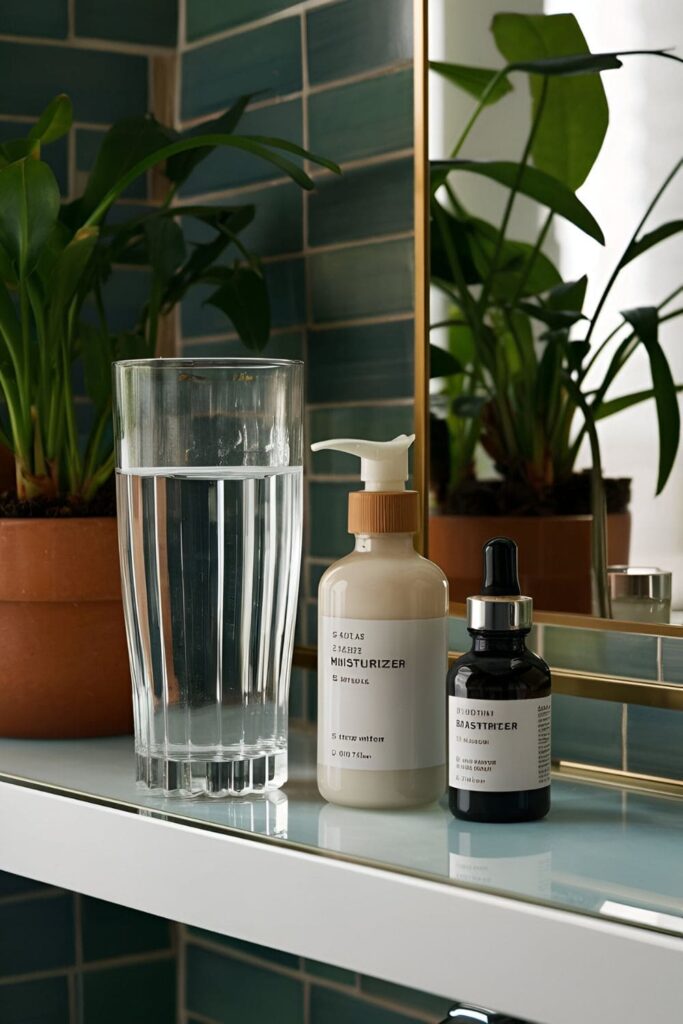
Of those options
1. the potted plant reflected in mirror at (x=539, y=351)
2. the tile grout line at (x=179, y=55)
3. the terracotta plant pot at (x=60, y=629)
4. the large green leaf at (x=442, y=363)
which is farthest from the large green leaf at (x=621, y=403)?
the tile grout line at (x=179, y=55)

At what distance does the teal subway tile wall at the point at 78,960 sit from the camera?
1021mm

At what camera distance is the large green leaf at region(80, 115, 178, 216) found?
0.88m

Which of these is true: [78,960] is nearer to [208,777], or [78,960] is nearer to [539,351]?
[208,777]

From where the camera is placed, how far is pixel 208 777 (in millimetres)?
723

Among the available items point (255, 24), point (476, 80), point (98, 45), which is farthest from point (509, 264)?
point (98, 45)

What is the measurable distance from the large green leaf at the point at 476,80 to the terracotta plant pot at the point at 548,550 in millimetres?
256

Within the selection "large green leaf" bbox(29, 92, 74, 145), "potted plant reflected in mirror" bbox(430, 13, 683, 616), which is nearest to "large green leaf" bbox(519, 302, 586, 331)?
"potted plant reflected in mirror" bbox(430, 13, 683, 616)

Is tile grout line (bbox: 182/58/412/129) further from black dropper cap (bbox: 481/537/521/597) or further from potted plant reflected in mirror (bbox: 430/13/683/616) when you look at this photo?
black dropper cap (bbox: 481/537/521/597)

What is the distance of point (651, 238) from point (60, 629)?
1.44 ft

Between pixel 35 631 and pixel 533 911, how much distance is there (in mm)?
432

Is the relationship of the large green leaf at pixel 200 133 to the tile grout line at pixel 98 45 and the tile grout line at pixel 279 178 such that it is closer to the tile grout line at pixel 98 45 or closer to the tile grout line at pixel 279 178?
the tile grout line at pixel 279 178

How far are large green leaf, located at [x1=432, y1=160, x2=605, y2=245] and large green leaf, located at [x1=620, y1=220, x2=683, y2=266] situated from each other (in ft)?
0.07

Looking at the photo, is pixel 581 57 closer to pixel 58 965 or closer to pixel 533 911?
pixel 533 911

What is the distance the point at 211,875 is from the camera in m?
0.64
